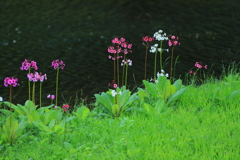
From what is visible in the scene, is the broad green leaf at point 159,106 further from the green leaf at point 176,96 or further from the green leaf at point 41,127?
the green leaf at point 41,127

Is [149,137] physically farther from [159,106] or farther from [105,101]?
[105,101]

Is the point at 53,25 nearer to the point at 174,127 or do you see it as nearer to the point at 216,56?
the point at 216,56

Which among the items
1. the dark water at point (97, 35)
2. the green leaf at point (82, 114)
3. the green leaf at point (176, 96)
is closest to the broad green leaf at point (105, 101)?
the green leaf at point (82, 114)

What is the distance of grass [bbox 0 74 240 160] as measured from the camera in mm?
4453

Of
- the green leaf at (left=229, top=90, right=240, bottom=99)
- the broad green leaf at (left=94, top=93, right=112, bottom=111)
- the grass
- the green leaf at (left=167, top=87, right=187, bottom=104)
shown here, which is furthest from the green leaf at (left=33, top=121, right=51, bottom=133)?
the green leaf at (left=229, top=90, right=240, bottom=99)

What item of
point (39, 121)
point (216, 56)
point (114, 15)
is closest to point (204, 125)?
point (39, 121)

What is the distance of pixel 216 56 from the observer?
1094 cm

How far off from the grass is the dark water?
2833 mm

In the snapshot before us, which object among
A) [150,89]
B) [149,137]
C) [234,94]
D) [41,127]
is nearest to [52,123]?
[41,127]

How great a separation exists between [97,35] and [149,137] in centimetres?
961

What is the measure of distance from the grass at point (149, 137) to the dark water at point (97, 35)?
9.29 feet

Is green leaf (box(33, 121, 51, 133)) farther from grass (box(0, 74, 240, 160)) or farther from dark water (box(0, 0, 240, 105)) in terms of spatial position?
dark water (box(0, 0, 240, 105))

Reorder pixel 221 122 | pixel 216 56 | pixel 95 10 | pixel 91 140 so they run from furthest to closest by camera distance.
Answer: pixel 95 10 < pixel 216 56 < pixel 221 122 < pixel 91 140

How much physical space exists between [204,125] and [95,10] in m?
14.6
